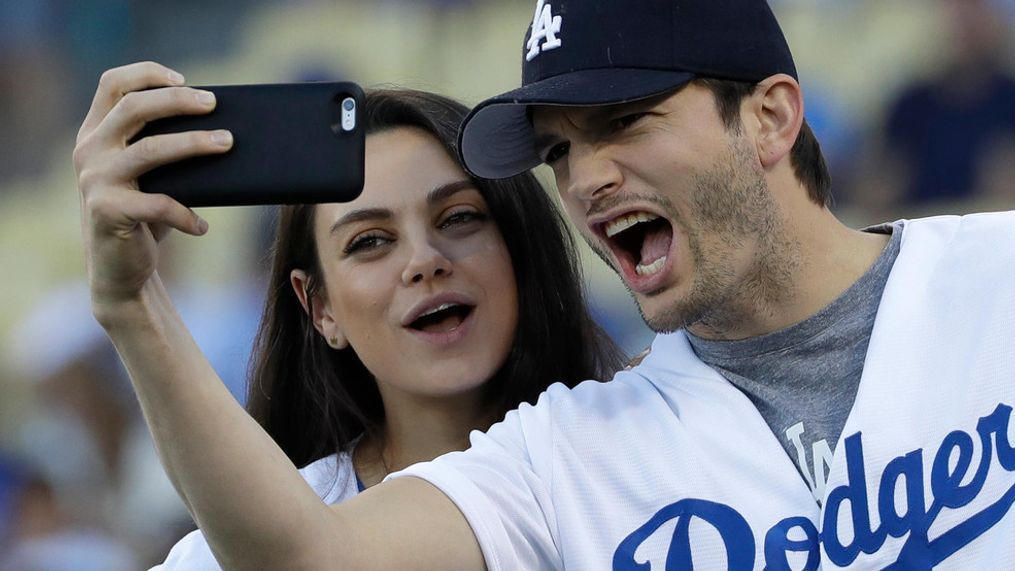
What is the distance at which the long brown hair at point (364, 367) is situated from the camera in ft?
10.3

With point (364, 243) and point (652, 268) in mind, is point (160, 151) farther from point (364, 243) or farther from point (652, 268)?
point (364, 243)

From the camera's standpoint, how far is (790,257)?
8.02 ft

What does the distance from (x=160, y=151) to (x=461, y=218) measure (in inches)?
51.8

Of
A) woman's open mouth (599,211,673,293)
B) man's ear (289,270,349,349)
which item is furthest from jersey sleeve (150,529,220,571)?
woman's open mouth (599,211,673,293)

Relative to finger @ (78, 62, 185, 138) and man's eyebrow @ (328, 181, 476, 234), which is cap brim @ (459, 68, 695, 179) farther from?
finger @ (78, 62, 185, 138)

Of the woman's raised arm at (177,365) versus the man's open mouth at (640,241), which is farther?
the man's open mouth at (640,241)

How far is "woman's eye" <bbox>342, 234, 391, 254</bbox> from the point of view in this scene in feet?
9.87

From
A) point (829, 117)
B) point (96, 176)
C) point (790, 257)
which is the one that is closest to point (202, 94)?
point (96, 176)

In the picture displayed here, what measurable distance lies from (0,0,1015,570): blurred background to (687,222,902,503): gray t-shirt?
2699 millimetres

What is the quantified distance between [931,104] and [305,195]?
162 inches

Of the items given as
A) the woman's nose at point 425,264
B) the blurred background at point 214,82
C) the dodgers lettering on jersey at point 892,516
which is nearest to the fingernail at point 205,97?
the dodgers lettering on jersey at point 892,516

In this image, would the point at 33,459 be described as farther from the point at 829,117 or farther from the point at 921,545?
the point at 921,545

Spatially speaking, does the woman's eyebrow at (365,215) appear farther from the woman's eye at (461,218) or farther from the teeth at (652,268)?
the teeth at (652,268)

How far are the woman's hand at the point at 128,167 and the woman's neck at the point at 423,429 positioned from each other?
131 cm
